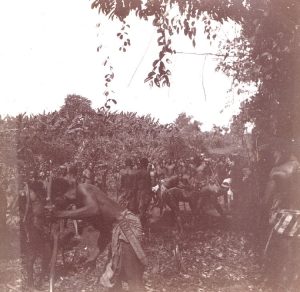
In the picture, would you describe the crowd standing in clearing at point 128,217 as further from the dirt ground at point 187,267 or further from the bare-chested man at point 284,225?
the dirt ground at point 187,267

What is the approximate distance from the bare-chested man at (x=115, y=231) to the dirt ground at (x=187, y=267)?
5.67 feet

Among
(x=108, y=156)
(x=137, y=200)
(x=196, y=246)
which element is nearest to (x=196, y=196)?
(x=137, y=200)

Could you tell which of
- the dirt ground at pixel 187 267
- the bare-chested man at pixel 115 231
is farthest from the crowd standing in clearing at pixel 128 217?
the dirt ground at pixel 187 267

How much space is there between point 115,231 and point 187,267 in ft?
11.3

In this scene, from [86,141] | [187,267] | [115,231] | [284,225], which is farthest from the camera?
[86,141]

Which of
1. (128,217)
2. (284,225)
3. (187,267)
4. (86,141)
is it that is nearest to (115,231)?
(128,217)

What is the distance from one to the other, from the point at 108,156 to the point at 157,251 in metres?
17.7

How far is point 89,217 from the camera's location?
5828mm

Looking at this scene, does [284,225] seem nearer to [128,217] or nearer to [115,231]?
[128,217]

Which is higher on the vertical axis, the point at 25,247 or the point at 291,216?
the point at 291,216

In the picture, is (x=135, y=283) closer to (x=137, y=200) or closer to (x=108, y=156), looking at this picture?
(x=137, y=200)

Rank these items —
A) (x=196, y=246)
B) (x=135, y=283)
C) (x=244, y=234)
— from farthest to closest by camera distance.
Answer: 1. (x=244, y=234)
2. (x=196, y=246)
3. (x=135, y=283)

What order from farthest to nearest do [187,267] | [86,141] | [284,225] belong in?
[86,141] < [187,267] < [284,225]

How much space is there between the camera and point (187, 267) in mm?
8750
